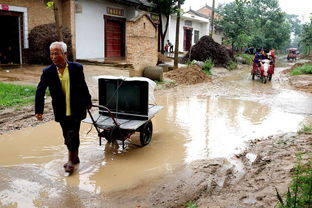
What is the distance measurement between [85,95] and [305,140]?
3.98 m

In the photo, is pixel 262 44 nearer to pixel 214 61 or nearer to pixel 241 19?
pixel 241 19

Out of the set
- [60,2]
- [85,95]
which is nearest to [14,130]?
[85,95]

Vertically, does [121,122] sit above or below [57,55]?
below

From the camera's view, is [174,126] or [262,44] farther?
[262,44]

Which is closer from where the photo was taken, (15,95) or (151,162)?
(151,162)

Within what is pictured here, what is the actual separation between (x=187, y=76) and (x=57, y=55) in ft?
37.7

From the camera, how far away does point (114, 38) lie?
802 inches

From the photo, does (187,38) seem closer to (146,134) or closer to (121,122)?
(146,134)

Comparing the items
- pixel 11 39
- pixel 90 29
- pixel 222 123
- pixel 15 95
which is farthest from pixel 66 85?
pixel 90 29

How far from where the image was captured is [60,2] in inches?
637

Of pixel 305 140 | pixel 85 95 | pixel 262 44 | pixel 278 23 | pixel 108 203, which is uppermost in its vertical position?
pixel 278 23

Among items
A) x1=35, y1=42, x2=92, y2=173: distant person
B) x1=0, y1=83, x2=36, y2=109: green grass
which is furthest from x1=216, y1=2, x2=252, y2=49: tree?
x1=35, y1=42, x2=92, y2=173: distant person

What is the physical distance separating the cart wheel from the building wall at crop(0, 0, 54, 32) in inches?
439

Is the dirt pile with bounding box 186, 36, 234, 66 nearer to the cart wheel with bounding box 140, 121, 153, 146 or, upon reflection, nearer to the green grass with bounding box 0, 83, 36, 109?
the green grass with bounding box 0, 83, 36, 109
